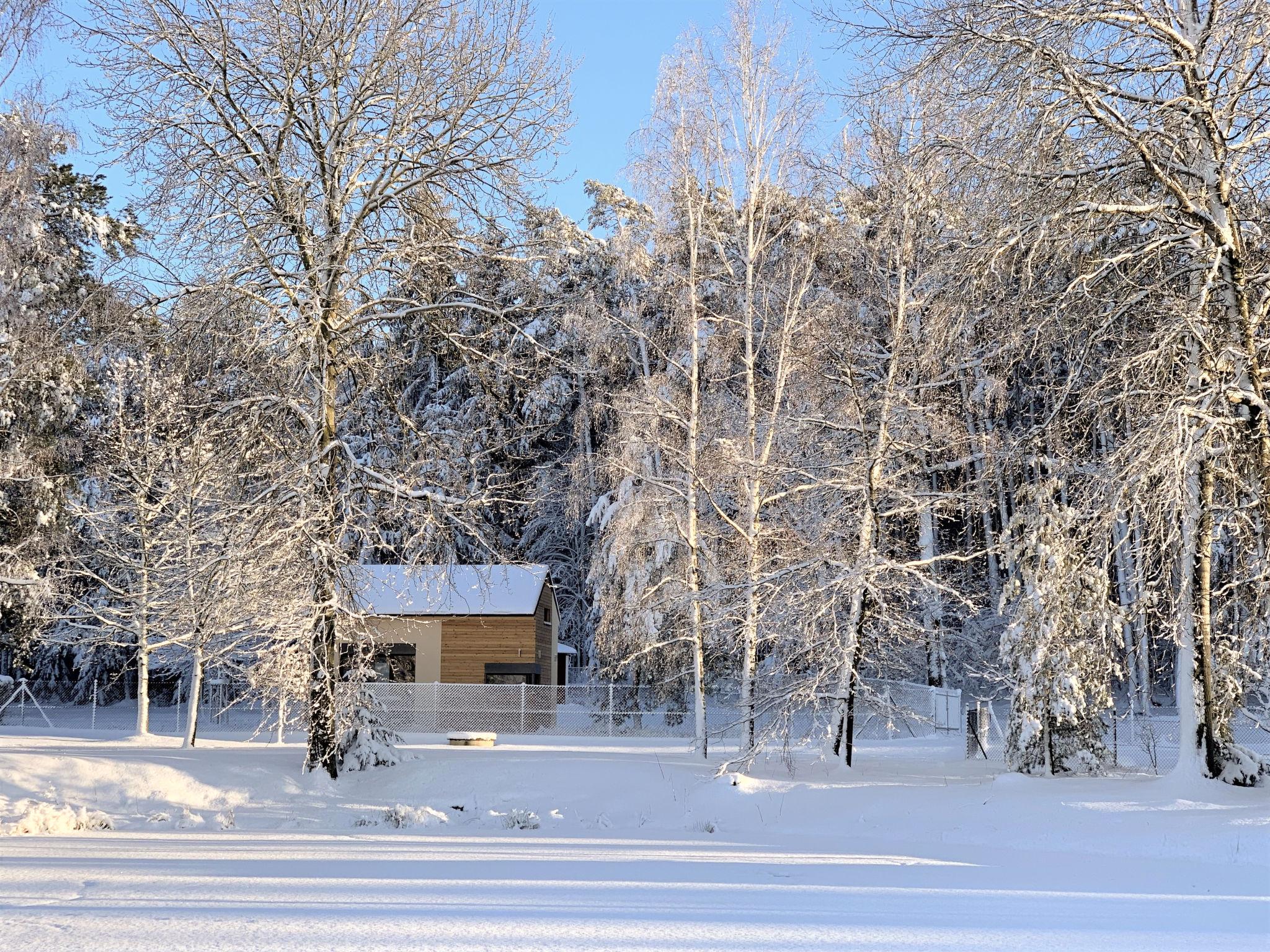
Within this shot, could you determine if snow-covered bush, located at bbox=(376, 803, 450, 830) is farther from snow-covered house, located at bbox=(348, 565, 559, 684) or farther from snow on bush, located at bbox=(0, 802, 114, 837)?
snow-covered house, located at bbox=(348, 565, 559, 684)

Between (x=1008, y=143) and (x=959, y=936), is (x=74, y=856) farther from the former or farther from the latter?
(x=1008, y=143)

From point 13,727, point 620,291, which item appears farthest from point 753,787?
point 13,727

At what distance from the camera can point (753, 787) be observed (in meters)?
14.4

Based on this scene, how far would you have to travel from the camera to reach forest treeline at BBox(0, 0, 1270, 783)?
1148 cm

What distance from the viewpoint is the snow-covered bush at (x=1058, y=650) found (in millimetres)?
15234

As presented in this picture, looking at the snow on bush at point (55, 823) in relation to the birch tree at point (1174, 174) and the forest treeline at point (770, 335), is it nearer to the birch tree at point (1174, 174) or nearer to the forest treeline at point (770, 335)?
the forest treeline at point (770, 335)

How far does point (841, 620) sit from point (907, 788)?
9.83 feet

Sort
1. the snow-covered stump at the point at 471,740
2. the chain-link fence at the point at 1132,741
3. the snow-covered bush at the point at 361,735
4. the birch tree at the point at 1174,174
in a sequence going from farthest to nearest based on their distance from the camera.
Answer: the snow-covered stump at the point at 471,740, the chain-link fence at the point at 1132,741, the snow-covered bush at the point at 361,735, the birch tree at the point at 1174,174

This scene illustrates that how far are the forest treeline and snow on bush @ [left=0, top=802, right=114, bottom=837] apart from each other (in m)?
3.39

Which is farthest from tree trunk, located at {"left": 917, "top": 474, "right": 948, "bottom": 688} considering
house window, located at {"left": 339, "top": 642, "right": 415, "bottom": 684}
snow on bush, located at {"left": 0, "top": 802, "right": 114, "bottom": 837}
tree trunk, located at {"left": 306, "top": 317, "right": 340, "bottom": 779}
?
house window, located at {"left": 339, "top": 642, "right": 415, "bottom": 684}

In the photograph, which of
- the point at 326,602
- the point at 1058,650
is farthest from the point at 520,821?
the point at 1058,650

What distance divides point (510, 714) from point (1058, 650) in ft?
55.3

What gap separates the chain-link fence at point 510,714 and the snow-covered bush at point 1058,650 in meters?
2.99

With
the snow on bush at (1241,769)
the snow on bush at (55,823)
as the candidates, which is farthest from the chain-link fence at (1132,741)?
the snow on bush at (55,823)
